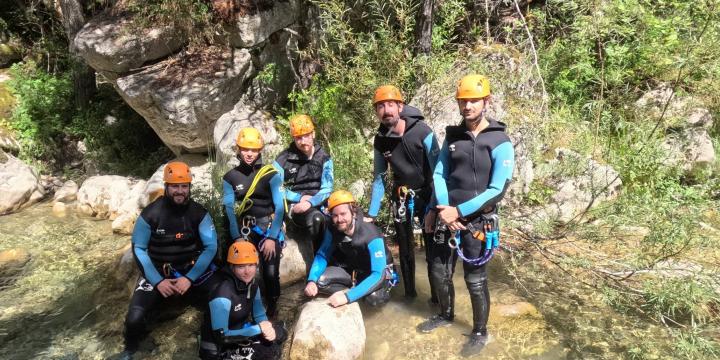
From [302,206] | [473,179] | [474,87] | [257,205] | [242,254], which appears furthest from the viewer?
[302,206]

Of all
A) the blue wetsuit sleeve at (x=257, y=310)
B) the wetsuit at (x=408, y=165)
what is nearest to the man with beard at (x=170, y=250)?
the blue wetsuit sleeve at (x=257, y=310)

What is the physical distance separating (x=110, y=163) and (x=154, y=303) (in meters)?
6.85

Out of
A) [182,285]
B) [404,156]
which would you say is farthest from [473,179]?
[182,285]

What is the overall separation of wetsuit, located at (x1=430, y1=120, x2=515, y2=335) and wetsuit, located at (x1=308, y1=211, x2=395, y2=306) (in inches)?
23.9

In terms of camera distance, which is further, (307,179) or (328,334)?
(307,179)

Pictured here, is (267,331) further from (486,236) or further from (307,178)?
(486,236)

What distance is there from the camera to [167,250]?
454 cm

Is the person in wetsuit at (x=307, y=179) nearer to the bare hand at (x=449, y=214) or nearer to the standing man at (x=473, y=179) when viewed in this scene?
Result: the standing man at (x=473, y=179)

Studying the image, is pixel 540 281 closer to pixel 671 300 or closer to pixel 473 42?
pixel 671 300

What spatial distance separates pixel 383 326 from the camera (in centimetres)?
464

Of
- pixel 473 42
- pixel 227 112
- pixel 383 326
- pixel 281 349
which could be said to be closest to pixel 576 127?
pixel 473 42

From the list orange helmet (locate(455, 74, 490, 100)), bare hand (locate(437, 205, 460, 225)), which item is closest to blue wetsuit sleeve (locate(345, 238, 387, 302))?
bare hand (locate(437, 205, 460, 225))

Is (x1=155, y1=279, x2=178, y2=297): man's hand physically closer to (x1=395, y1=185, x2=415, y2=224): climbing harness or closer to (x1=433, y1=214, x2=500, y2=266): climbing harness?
(x1=395, y1=185, x2=415, y2=224): climbing harness

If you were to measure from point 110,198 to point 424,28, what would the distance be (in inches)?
253
